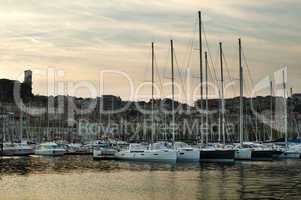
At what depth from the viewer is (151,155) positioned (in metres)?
96.3

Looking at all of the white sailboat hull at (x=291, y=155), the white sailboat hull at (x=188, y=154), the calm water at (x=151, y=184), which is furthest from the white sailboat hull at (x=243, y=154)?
the calm water at (x=151, y=184)

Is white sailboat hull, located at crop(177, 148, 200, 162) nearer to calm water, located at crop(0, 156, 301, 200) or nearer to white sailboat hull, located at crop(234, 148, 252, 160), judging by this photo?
white sailboat hull, located at crop(234, 148, 252, 160)

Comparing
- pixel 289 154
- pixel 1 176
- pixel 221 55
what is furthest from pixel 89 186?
pixel 289 154

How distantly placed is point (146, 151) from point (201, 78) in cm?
1562

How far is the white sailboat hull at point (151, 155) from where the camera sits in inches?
3686

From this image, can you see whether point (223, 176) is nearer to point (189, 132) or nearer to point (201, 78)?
point (201, 78)

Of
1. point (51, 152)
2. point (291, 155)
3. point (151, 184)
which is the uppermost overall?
point (51, 152)

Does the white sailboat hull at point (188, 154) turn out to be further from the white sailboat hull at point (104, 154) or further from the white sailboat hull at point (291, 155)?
the white sailboat hull at point (291, 155)

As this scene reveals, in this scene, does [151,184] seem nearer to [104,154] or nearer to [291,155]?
[104,154]

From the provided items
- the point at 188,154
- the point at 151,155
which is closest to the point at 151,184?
the point at 188,154

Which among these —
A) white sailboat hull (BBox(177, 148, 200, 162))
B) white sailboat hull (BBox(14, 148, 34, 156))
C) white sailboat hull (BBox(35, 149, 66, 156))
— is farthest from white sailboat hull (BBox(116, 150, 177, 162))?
white sailboat hull (BBox(14, 148, 34, 156))

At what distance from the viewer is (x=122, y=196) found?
4881cm

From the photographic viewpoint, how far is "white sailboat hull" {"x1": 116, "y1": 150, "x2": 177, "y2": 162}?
93625 mm

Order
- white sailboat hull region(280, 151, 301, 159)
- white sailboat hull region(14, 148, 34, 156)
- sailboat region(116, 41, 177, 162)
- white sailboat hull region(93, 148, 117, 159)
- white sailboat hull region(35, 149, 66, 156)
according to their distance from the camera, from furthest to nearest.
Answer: white sailboat hull region(14, 148, 34, 156) → white sailboat hull region(35, 149, 66, 156) → white sailboat hull region(280, 151, 301, 159) → white sailboat hull region(93, 148, 117, 159) → sailboat region(116, 41, 177, 162)
